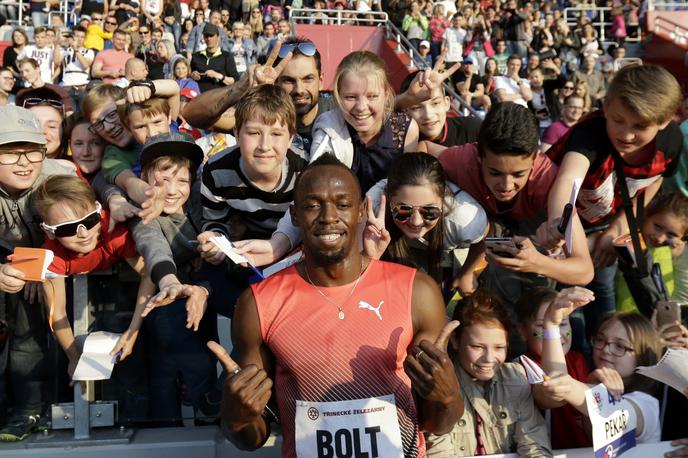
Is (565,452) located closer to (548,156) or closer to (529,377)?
(529,377)

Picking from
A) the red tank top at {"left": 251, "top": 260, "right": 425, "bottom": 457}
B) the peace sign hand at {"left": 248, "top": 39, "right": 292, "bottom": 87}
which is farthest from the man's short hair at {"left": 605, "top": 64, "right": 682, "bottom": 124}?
the peace sign hand at {"left": 248, "top": 39, "right": 292, "bottom": 87}

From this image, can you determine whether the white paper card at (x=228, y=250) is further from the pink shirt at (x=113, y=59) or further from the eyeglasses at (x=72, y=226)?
the pink shirt at (x=113, y=59)

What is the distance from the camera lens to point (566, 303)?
10.9 feet

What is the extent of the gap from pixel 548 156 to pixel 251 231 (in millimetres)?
1626

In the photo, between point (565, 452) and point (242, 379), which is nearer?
point (242, 379)

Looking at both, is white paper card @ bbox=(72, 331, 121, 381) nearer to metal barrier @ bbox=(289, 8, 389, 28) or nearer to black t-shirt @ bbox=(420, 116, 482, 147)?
black t-shirt @ bbox=(420, 116, 482, 147)

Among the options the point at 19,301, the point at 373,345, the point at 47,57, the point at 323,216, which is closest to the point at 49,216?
the point at 19,301

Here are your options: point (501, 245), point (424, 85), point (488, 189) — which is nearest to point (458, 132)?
point (424, 85)

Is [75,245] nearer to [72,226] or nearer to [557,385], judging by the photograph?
[72,226]

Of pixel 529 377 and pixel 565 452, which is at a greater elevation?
pixel 529 377

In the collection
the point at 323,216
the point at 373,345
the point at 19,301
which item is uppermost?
the point at 323,216

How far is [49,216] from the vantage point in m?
3.67

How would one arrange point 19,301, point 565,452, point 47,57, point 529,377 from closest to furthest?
1. point 529,377
2. point 565,452
3. point 19,301
4. point 47,57

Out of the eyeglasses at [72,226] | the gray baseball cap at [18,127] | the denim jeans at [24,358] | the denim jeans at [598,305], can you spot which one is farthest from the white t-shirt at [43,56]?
the denim jeans at [598,305]
